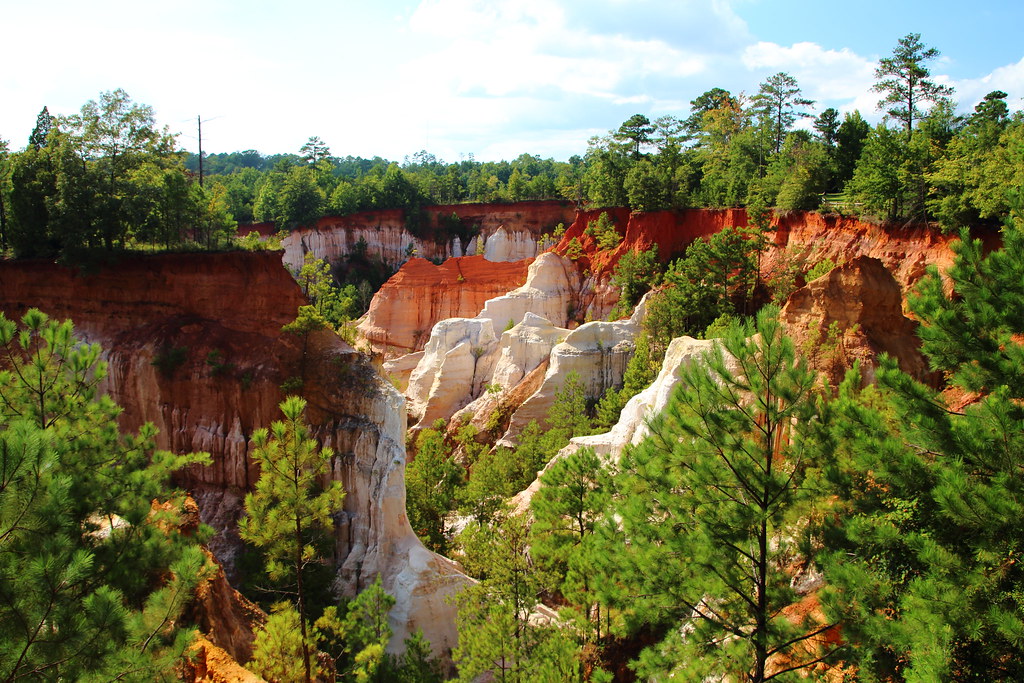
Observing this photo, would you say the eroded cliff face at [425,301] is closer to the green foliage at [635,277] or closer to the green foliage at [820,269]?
the green foliage at [635,277]

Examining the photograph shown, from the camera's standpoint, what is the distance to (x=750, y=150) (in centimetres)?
5050

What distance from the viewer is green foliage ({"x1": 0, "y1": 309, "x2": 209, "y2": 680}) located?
6684 millimetres

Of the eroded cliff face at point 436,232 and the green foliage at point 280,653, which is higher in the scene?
the eroded cliff face at point 436,232

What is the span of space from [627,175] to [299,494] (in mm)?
37549

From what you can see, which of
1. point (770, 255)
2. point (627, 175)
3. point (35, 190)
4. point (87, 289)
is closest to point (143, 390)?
point (87, 289)

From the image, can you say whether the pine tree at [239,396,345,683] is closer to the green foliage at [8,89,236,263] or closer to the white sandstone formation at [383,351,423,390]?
the green foliage at [8,89,236,263]

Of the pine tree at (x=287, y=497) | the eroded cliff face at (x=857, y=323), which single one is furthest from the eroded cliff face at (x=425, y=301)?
the pine tree at (x=287, y=497)

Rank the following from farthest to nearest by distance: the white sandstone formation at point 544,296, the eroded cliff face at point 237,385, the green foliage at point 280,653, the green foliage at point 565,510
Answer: the white sandstone formation at point 544,296, the eroded cliff face at point 237,385, the green foliage at point 565,510, the green foliage at point 280,653

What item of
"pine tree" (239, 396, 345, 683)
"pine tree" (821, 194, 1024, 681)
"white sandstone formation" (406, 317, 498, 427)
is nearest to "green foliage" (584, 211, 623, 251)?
"white sandstone formation" (406, 317, 498, 427)

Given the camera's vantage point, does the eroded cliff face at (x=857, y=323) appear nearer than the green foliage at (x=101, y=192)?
Yes

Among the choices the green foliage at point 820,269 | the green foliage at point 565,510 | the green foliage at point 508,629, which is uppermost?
the green foliage at point 820,269

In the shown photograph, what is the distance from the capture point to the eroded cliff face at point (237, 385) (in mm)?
18562

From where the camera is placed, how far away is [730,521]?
9.19 m

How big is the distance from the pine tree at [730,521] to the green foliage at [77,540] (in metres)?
6.20
